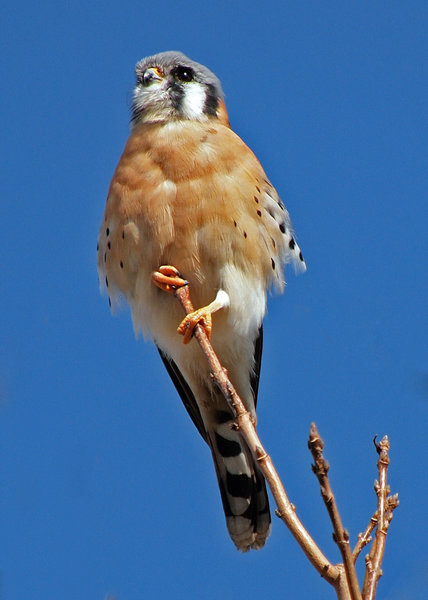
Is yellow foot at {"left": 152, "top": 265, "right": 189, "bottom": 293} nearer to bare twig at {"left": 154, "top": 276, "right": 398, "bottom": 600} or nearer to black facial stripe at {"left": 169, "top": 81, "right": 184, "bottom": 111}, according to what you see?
black facial stripe at {"left": 169, "top": 81, "right": 184, "bottom": 111}

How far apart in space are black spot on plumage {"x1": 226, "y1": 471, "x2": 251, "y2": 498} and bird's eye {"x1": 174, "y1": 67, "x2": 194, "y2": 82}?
1900mm

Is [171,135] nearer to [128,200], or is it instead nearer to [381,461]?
[128,200]

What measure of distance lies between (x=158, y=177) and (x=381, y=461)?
1.94 meters

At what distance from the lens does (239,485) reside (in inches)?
142

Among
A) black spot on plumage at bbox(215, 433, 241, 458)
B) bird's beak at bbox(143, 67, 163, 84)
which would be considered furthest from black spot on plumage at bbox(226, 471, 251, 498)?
bird's beak at bbox(143, 67, 163, 84)

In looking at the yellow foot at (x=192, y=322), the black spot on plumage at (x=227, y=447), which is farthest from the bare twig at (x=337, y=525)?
the black spot on plumage at (x=227, y=447)

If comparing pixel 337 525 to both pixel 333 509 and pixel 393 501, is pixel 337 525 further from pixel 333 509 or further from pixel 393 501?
pixel 393 501

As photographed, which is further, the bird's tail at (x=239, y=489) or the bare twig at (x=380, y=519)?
the bird's tail at (x=239, y=489)

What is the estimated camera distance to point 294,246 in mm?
3703

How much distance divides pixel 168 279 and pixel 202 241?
22 centimetres

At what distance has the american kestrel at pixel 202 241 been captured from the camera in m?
3.35

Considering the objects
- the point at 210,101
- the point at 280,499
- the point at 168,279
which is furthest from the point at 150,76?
the point at 280,499

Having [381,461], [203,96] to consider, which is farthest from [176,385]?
[381,461]

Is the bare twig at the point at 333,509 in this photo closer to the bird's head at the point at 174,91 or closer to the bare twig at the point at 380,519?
the bare twig at the point at 380,519
